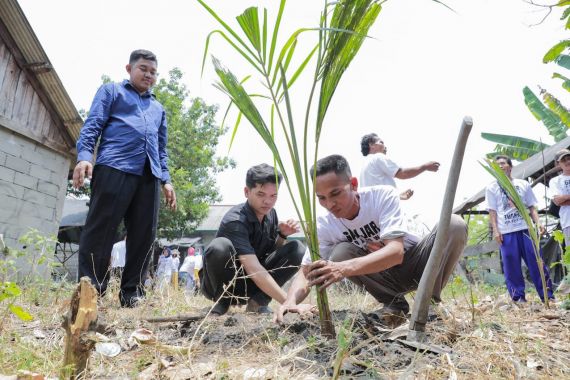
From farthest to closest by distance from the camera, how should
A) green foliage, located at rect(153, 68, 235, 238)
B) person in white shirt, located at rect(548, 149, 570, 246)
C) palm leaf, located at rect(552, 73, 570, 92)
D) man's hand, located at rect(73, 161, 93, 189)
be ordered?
green foliage, located at rect(153, 68, 235, 238) → palm leaf, located at rect(552, 73, 570, 92) → person in white shirt, located at rect(548, 149, 570, 246) → man's hand, located at rect(73, 161, 93, 189)

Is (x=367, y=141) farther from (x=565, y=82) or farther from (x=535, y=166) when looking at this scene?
(x=565, y=82)

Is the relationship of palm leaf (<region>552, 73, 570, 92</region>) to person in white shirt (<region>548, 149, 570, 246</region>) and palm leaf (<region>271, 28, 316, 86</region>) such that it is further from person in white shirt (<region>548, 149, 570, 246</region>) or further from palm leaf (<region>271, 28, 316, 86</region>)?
palm leaf (<region>271, 28, 316, 86</region>)

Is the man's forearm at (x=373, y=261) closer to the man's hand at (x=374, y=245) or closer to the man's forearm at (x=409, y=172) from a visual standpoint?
the man's hand at (x=374, y=245)

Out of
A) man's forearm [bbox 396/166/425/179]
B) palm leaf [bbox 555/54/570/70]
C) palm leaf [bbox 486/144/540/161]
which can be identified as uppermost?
palm leaf [bbox 555/54/570/70]

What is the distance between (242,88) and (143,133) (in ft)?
5.49

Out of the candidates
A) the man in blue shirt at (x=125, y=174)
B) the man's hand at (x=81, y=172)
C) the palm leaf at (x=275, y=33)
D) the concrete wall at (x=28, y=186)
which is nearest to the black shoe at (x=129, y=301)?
the man in blue shirt at (x=125, y=174)

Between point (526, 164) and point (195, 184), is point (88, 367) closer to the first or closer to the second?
point (526, 164)

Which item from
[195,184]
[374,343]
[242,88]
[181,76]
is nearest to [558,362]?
[374,343]

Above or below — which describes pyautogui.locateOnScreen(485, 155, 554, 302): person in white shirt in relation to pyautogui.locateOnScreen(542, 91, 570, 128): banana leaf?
below

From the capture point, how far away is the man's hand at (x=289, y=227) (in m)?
2.95

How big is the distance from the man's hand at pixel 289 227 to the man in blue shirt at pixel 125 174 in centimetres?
78

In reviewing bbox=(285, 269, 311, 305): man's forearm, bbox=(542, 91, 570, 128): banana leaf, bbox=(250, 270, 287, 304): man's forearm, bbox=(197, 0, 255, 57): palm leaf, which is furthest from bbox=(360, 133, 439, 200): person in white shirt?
bbox=(542, 91, 570, 128): banana leaf

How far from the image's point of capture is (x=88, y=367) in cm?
139

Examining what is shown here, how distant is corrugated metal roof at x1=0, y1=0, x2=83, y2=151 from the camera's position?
605 centimetres
